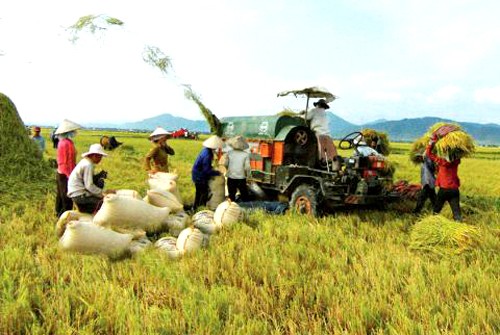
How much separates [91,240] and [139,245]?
550 mm

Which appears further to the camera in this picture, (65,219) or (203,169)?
(203,169)

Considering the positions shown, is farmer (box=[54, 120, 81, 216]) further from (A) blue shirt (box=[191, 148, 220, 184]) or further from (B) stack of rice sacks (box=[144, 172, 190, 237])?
(A) blue shirt (box=[191, 148, 220, 184])

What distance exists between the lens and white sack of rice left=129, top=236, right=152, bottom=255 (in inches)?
175

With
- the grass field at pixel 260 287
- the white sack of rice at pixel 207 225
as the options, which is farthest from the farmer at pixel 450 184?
the white sack of rice at pixel 207 225

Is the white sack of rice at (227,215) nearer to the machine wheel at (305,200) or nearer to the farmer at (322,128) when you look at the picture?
the machine wheel at (305,200)

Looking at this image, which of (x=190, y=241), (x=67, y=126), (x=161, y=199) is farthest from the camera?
(x=67, y=126)

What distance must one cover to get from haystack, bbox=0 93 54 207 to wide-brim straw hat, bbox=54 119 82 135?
186cm

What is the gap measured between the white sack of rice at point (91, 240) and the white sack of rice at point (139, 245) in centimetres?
9

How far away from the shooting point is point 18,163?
25.0 feet

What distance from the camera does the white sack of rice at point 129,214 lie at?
4602mm

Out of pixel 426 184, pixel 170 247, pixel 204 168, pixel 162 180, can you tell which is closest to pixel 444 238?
pixel 426 184

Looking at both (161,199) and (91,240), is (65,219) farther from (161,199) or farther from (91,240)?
(161,199)

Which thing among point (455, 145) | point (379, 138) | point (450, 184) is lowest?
point (450, 184)

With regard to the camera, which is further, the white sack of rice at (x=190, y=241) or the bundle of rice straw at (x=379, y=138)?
the bundle of rice straw at (x=379, y=138)
